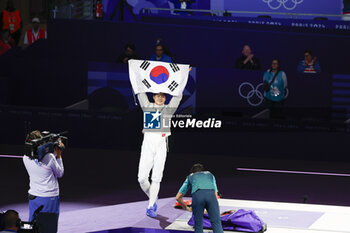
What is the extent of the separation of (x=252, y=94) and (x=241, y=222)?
7914 millimetres

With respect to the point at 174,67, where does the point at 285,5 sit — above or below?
above

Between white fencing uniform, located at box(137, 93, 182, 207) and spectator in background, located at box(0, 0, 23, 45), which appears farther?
spectator in background, located at box(0, 0, 23, 45)

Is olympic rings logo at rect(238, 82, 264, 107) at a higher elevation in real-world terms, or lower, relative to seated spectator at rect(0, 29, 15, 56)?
lower

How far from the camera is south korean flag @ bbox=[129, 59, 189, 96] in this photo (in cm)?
1315

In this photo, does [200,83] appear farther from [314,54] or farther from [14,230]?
[14,230]

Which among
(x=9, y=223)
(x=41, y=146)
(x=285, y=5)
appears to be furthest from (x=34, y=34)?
(x=9, y=223)

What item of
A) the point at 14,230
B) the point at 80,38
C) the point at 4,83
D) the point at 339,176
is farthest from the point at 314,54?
the point at 14,230

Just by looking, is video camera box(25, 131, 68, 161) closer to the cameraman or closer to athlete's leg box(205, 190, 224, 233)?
the cameraman

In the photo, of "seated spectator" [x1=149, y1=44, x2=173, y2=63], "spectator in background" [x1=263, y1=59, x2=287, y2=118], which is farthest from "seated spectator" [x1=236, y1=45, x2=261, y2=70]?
"seated spectator" [x1=149, y1=44, x2=173, y2=63]

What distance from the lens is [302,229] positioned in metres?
12.6

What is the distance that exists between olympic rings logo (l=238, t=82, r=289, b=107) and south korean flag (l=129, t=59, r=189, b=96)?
666 cm

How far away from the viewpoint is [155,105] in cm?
1302

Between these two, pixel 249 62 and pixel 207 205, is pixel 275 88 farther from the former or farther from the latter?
pixel 207 205

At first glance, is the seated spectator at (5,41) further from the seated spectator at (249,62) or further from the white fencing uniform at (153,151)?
the white fencing uniform at (153,151)
